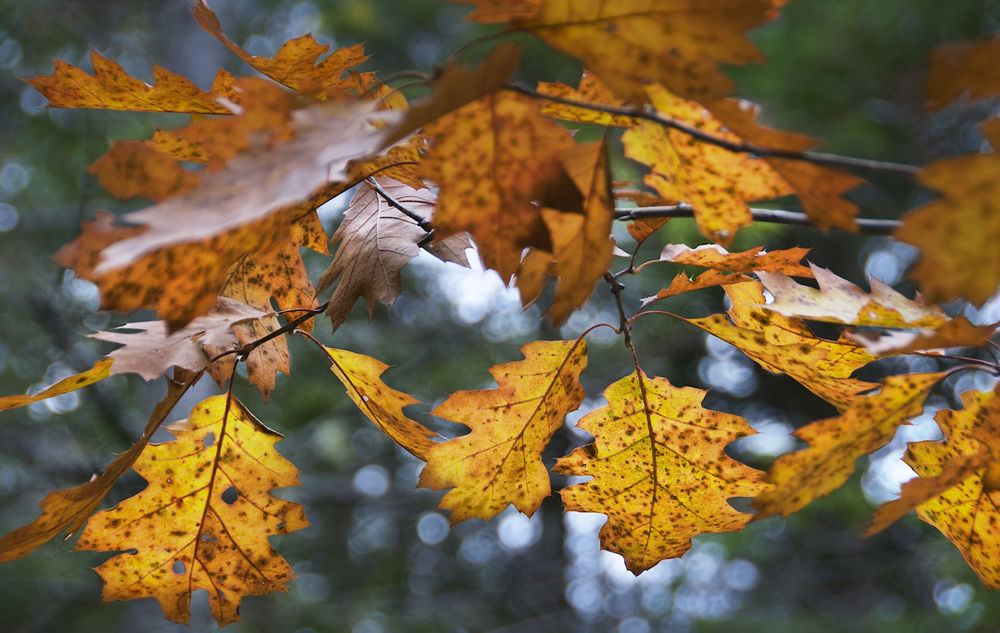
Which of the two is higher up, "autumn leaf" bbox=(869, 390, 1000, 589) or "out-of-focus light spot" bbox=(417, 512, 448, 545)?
"autumn leaf" bbox=(869, 390, 1000, 589)

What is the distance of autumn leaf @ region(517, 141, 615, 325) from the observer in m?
0.57

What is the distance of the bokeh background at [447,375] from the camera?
3.68m

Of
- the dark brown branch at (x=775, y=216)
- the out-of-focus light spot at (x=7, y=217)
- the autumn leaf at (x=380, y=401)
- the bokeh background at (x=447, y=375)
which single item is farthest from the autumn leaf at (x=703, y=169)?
the out-of-focus light spot at (x=7, y=217)

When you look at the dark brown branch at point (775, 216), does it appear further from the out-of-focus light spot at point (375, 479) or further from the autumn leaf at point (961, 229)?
the out-of-focus light spot at point (375, 479)

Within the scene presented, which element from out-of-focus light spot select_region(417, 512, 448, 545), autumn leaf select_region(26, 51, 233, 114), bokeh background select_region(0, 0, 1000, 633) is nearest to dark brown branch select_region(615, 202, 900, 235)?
autumn leaf select_region(26, 51, 233, 114)

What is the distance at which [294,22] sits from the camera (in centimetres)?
523

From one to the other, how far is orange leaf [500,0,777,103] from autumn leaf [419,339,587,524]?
18.3 inches

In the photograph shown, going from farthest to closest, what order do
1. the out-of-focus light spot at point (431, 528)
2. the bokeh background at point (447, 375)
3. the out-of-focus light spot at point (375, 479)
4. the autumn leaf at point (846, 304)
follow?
the out-of-focus light spot at point (431, 528) → the out-of-focus light spot at point (375, 479) → the bokeh background at point (447, 375) → the autumn leaf at point (846, 304)

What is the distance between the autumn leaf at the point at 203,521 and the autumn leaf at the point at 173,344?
0.21 m

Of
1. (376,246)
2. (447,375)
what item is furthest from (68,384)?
(447,375)

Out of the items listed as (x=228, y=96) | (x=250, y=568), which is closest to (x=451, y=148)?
(x=228, y=96)

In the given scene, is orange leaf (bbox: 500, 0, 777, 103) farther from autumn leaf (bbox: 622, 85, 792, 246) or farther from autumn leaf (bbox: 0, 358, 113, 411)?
autumn leaf (bbox: 0, 358, 113, 411)

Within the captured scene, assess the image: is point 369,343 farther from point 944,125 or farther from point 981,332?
point 944,125

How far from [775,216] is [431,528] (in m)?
6.34
